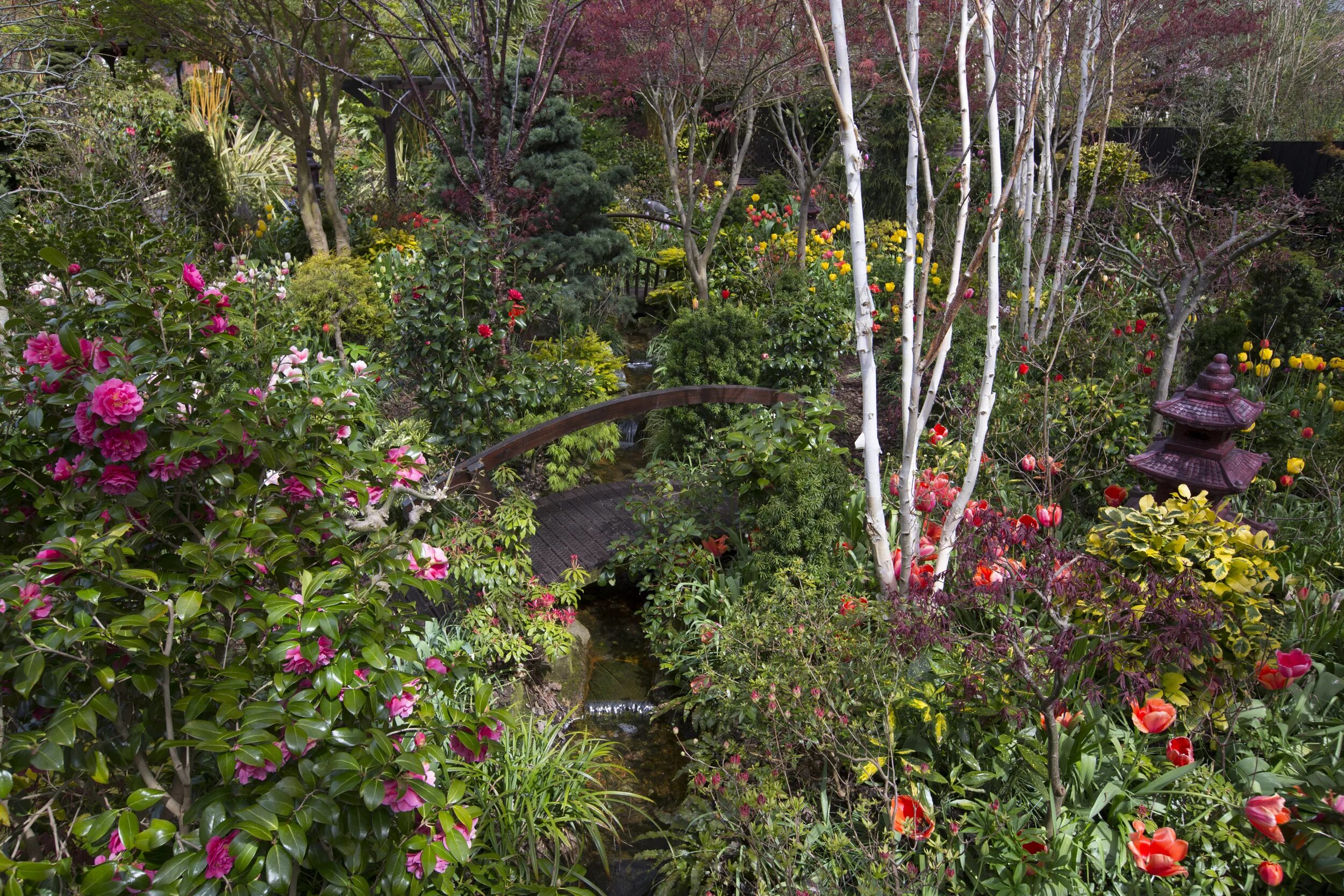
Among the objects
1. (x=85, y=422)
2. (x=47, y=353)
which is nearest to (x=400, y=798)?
(x=85, y=422)

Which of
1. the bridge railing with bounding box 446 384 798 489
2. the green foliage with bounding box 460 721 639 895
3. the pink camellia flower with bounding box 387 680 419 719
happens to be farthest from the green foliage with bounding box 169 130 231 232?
the pink camellia flower with bounding box 387 680 419 719

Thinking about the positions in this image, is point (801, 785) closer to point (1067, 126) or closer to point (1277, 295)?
point (1277, 295)

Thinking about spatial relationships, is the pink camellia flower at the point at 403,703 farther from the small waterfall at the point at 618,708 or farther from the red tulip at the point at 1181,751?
the small waterfall at the point at 618,708

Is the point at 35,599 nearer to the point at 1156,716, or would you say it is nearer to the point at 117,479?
the point at 117,479

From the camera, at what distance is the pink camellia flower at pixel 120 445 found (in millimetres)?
1651

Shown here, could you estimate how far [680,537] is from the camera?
165 inches

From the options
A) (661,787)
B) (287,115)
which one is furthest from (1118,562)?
(287,115)

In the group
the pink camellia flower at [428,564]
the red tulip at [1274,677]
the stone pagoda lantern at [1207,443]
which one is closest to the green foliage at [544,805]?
the pink camellia flower at [428,564]

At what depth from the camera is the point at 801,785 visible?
2.81m

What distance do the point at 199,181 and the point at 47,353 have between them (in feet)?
27.4

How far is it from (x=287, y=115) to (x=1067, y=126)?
792 centimetres

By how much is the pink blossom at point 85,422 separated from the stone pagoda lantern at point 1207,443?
327 cm

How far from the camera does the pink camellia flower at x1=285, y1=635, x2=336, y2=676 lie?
1.51 m

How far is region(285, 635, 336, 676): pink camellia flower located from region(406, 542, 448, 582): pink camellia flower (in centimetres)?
23
